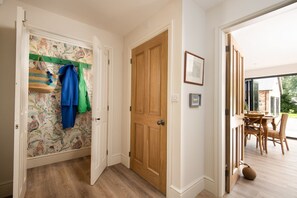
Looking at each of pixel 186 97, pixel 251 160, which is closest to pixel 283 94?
pixel 251 160

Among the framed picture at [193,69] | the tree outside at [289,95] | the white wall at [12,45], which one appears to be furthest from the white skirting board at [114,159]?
the tree outside at [289,95]

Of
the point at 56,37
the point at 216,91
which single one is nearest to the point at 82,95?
the point at 56,37

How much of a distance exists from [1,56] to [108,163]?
2187 mm

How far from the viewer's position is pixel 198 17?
184cm

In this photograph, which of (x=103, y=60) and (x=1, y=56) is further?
(x=103, y=60)

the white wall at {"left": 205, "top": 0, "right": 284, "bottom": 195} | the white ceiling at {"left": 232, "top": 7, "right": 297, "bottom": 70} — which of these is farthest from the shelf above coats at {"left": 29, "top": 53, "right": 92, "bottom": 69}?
the white ceiling at {"left": 232, "top": 7, "right": 297, "bottom": 70}

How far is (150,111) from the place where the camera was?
205cm

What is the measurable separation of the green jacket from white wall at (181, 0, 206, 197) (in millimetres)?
2125

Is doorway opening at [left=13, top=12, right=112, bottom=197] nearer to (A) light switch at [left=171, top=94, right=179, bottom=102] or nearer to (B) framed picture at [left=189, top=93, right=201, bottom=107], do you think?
(A) light switch at [left=171, top=94, right=179, bottom=102]

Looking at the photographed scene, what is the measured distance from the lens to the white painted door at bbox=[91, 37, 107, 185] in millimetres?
1944

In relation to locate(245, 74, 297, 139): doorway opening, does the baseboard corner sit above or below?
below

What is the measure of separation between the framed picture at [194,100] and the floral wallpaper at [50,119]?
2.43 meters

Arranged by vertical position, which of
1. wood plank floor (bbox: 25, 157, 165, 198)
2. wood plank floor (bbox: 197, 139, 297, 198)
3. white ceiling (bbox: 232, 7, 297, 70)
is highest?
white ceiling (bbox: 232, 7, 297, 70)

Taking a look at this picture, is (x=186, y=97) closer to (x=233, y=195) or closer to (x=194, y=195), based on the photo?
(x=194, y=195)
